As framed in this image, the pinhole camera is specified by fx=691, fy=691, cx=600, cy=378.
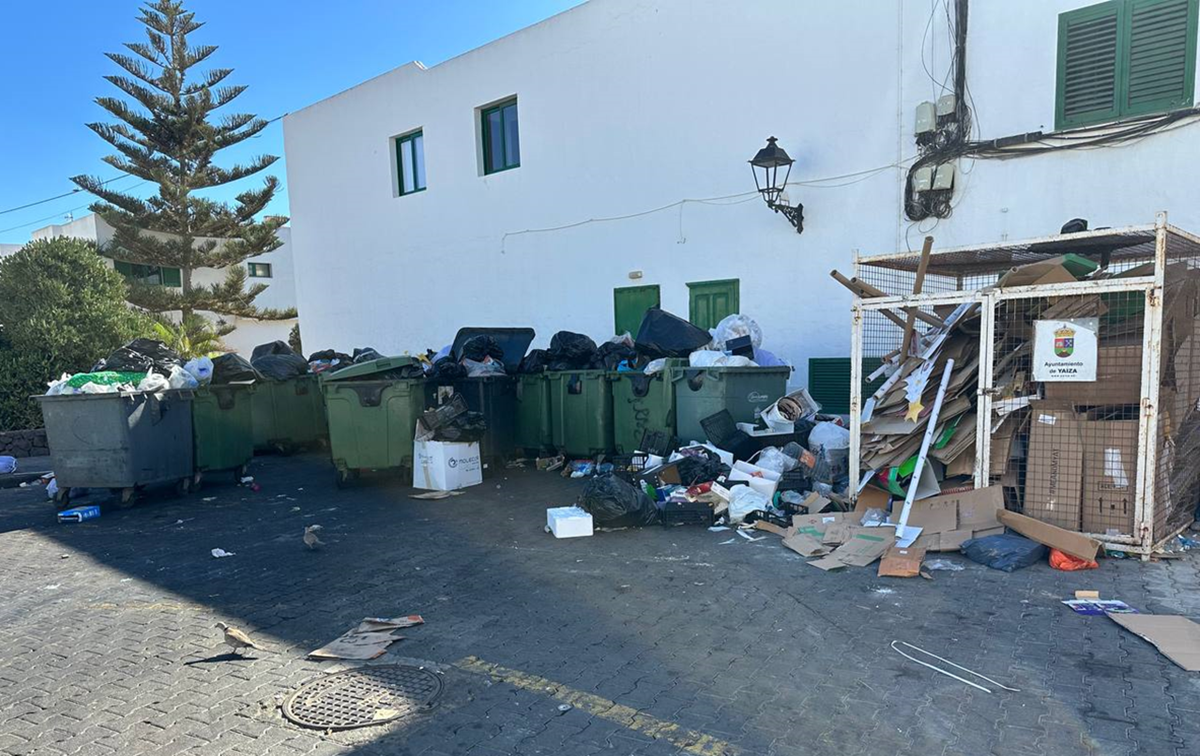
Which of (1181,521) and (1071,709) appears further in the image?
(1181,521)

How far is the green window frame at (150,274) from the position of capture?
2223cm

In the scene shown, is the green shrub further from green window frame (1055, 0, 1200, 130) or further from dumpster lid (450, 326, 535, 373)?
green window frame (1055, 0, 1200, 130)

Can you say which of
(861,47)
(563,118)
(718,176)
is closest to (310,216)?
(563,118)

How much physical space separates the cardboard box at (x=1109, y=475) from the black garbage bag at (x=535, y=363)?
18.6 feet

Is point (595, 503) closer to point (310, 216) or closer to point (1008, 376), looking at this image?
point (1008, 376)

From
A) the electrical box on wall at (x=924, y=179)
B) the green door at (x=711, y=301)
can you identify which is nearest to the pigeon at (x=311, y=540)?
the green door at (x=711, y=301)

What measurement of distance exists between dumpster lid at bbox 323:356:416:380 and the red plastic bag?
6.13 m

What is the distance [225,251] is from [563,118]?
15345mm

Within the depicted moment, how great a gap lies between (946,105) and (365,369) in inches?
271

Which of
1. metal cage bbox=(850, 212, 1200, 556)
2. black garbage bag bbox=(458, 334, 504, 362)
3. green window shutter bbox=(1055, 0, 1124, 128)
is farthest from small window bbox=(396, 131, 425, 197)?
metal cage bbox=(850, 212, 1200, 556)

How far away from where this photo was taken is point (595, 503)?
5617 millimetres

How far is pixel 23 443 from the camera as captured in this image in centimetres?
1066

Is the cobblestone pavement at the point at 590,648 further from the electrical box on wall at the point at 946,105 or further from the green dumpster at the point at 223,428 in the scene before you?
the electrical box on wall at the point at 946,105

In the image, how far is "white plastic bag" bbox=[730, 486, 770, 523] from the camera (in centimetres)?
569
